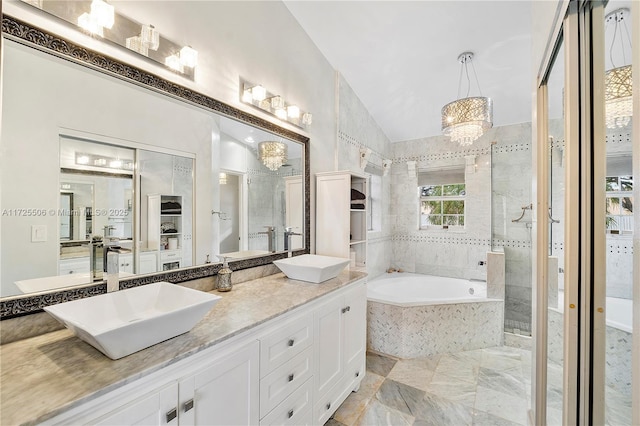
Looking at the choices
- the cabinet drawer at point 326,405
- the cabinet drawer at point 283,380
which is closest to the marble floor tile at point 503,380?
the cabinet drawer at point 326,405

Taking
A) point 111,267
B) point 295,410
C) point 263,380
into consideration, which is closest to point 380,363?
point 295,410

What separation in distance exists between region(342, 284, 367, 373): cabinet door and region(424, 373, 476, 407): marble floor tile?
0.66 metres

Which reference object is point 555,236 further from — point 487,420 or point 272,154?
point 272,154

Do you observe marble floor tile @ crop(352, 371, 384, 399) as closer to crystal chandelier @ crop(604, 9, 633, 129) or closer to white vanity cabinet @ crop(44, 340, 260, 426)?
white vanity cabinet @ crop(44, 340, 260, 426)

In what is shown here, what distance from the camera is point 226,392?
44.2 inches

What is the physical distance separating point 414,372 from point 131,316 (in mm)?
2342

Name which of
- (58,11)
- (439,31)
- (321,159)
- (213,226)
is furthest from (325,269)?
(439,31)

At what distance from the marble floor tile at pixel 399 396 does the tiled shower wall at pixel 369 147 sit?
1575 millimetres

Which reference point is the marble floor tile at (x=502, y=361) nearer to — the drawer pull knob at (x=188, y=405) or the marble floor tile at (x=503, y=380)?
the marble floor tile at (x=503, y=380)

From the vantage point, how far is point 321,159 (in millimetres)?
2834

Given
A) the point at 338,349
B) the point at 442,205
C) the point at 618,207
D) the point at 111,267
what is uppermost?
the point at 442,205

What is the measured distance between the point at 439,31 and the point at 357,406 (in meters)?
3.07

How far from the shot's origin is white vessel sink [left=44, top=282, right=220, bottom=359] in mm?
873

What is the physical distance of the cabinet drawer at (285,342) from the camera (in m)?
1.30
